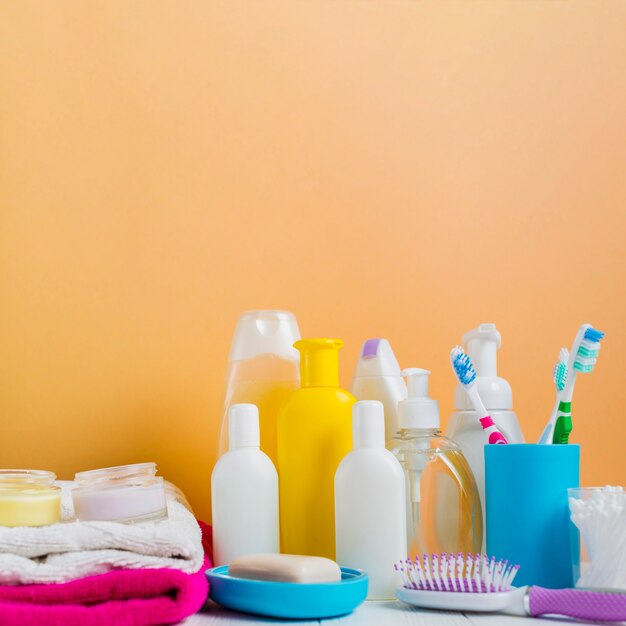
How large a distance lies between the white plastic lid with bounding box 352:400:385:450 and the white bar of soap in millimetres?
123

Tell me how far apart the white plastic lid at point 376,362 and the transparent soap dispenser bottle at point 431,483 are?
0.08 metres

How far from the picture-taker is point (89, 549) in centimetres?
68

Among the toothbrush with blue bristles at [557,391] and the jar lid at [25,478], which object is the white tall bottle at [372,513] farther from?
the jar lid at [25,478]

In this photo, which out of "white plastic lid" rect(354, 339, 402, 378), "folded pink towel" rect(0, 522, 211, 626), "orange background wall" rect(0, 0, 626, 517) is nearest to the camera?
"folded pink towel" rect(0, 522, 211, 626)

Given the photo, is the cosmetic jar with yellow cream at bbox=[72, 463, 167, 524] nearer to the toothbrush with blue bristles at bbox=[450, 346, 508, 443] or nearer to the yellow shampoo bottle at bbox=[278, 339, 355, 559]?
the yellow shampoo bottle at bbox=[278, 339, 355, 559]

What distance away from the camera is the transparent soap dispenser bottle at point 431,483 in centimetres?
83

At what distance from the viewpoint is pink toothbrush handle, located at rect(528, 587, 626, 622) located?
2.07 feet

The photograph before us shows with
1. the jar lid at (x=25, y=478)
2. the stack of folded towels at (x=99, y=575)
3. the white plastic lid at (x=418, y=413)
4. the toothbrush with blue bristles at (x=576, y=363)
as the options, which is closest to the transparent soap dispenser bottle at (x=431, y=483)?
the white plastic lid at (x=418, y=413)

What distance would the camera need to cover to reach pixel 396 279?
1.14 metres

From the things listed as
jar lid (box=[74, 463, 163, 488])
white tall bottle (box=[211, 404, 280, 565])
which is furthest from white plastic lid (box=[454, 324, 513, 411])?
jar lid (box=[74, 463, 163, 488])

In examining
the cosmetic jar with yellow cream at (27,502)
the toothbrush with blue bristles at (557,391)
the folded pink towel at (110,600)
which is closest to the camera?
the folded pink towel at (110,600)

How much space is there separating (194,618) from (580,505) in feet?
1.15

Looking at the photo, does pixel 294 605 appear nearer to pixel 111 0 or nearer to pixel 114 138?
pixel 114 138

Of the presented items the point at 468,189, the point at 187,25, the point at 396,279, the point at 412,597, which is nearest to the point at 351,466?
the point at 412,597
